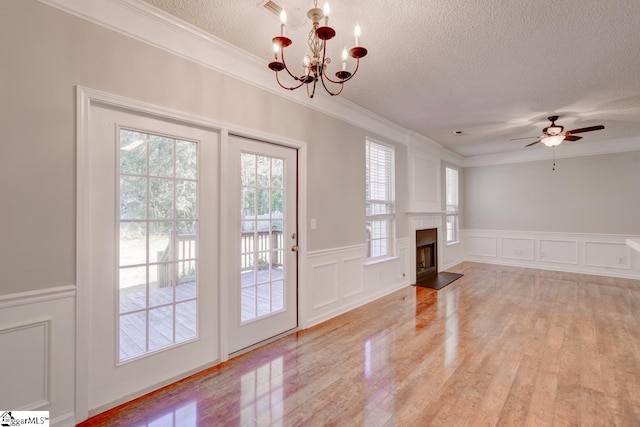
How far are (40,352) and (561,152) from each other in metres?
8.63

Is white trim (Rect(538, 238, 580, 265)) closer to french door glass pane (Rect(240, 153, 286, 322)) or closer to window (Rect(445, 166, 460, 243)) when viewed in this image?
window (Rect(445, 166, 460, 243))

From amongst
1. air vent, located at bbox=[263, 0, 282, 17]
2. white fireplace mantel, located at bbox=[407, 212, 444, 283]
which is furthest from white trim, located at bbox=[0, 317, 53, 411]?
white fireplace mantel, located at bbox=[407, 212, 444, 283]

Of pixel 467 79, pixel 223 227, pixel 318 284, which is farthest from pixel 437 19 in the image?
pixel 318 284

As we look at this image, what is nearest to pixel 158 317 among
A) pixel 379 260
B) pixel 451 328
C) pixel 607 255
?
pixel 451 328

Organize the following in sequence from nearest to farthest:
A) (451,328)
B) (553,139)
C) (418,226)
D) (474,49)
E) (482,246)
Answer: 1. (474,49)
2. (451,328)
3. (553,139)
4. (418,226)
5. (482,246)

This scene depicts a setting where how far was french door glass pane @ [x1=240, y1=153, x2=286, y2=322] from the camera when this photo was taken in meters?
2.86

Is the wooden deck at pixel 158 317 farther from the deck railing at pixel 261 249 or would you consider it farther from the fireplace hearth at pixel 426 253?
the fireplace hearth at pixel 426 253

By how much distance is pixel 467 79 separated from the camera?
3240mm

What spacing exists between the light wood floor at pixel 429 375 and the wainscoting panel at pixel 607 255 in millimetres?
2492

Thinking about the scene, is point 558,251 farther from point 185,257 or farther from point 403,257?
point 185,257

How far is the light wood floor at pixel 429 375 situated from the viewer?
1.95 meters

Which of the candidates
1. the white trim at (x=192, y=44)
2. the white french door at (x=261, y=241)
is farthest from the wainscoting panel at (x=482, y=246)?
the white french door at (x=261, y=241)

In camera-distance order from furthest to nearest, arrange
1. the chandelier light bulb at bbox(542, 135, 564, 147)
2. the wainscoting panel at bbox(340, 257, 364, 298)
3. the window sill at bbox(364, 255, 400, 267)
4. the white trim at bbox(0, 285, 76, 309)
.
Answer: the window sill at bbox(364, 255, 400, 267) < the chandelier light bulb at bbox(542, 135, 564, 147) < the wainscoting panel at bbox(340, 257, 364, 298) < the white trim at bbox(0, 285, 76, 309)

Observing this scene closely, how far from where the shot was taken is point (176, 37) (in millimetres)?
2311
